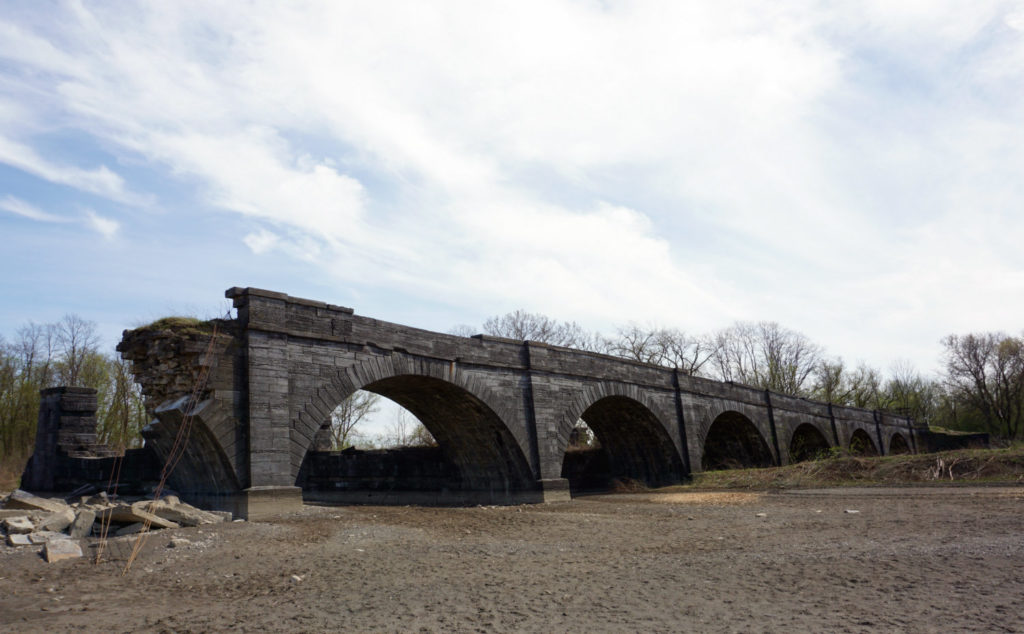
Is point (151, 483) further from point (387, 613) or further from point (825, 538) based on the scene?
point (825, 538)

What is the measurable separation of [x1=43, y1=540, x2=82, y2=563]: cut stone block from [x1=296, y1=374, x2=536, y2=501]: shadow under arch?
7076 millimetres

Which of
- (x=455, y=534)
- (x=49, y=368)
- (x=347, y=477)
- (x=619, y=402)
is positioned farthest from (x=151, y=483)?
(x=49, y=368)

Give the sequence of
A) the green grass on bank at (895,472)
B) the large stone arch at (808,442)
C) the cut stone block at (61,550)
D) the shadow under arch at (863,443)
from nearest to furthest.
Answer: the cut stone block at (61,550) → the green grass on bank at (895,472) → the large stone arch at (808,442) → the shadow under arch at (863,443)

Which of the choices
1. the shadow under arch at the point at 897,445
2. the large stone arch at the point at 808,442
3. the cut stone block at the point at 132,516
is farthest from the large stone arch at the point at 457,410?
the shadow under arch at the point at 897,445

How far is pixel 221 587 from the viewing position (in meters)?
5.14

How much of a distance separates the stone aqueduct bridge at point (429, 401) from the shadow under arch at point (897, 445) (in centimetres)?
1917

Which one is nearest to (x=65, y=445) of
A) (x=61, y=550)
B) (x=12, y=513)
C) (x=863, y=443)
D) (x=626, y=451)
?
(x=12, y=513)

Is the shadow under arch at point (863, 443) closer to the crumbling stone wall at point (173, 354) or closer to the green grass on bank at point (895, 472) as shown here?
the green grass on bank at point (895, 472)

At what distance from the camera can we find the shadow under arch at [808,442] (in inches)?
1180

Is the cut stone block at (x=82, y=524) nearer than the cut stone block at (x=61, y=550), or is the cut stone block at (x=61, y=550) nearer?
the cut stone block at (x=61, y=550)

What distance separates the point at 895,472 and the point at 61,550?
51.4 ft

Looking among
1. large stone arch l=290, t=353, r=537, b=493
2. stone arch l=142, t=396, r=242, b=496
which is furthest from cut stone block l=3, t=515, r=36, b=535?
large stone arch l=290, t=353, r=537, b=493

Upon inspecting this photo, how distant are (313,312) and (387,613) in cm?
777

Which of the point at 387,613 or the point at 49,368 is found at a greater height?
the point at 49,368
